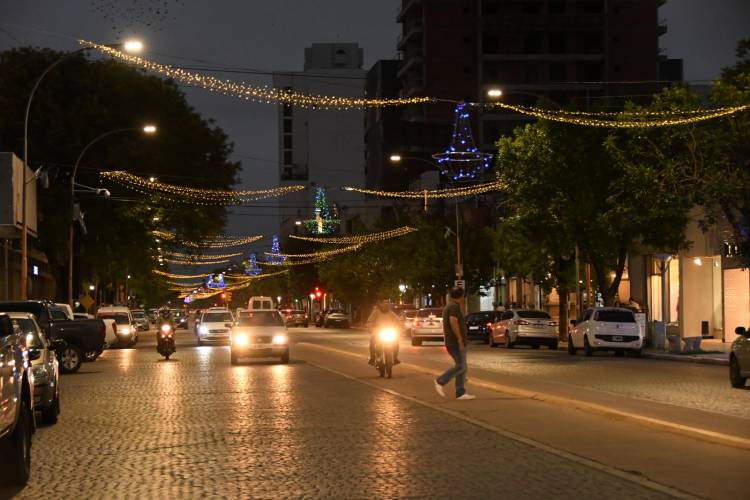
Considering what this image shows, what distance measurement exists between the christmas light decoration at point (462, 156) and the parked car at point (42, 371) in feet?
238

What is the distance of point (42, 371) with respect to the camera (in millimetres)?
18328

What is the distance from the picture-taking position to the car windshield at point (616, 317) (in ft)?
133

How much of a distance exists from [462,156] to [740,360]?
238ft

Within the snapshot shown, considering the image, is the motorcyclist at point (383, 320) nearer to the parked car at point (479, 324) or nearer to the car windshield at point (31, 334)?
the car windshield at point (31, 334)

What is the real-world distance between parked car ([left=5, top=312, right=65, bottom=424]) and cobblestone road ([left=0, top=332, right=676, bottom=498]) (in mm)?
374

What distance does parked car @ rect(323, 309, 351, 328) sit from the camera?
9781 centimetres

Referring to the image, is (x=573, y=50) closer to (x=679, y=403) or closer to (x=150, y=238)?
(x=150, y=238)

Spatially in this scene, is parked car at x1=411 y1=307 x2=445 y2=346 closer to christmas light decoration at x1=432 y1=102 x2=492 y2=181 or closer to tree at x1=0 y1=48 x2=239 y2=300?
tree at x1=0 y1=48 x2=239 y2=300

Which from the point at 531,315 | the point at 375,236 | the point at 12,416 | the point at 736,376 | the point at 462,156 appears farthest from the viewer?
the point at 462,156

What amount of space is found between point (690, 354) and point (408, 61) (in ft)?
261

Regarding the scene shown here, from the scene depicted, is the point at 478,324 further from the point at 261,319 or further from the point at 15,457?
the point at 15,457

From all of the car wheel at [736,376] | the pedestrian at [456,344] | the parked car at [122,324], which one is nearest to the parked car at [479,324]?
the parked car at [122,324]

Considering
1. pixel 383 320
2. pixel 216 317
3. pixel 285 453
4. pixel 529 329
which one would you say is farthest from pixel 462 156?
pixel 285 453

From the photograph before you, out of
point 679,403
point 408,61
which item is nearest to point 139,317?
point 408,61
